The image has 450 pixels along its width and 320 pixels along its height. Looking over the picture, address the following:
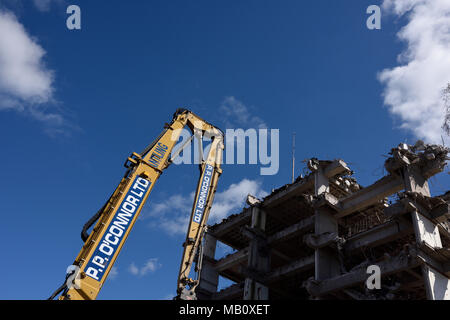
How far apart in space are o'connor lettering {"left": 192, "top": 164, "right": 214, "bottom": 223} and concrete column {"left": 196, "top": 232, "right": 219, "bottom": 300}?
16.7 m

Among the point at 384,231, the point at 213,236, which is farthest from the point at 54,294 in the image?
the point at 213,236

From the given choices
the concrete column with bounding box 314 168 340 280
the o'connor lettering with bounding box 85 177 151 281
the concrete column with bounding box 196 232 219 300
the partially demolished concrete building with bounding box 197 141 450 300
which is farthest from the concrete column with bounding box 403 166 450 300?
the concrete column with bounding box 196 232 219 300

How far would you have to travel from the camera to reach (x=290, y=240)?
38.8m

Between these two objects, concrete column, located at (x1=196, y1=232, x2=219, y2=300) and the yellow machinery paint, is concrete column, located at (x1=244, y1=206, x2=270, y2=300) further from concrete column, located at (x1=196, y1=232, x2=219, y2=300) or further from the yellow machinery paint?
the yellow machinery paint

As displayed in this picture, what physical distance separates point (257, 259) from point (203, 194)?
13.7m

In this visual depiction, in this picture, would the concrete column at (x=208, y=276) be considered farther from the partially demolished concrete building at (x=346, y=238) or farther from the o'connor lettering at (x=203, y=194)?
the o'connor lettering at (x=203, y=194)

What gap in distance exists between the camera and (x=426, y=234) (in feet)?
78.6

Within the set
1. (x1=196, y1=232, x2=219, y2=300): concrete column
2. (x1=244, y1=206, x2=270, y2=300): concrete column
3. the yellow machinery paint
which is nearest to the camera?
the yellow machinery paint

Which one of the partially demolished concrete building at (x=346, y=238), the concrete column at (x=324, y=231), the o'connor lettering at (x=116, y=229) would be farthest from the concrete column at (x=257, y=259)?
the o'connor lettering at (x=116, y=229)

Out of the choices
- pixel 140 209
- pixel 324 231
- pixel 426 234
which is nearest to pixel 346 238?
pixel 324 231

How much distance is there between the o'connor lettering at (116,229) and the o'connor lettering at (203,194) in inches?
→ 155

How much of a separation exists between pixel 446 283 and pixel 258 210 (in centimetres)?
1910

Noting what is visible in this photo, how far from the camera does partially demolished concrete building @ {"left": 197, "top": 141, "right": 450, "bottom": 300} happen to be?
24094 millimetres

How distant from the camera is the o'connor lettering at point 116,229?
17.8 m
